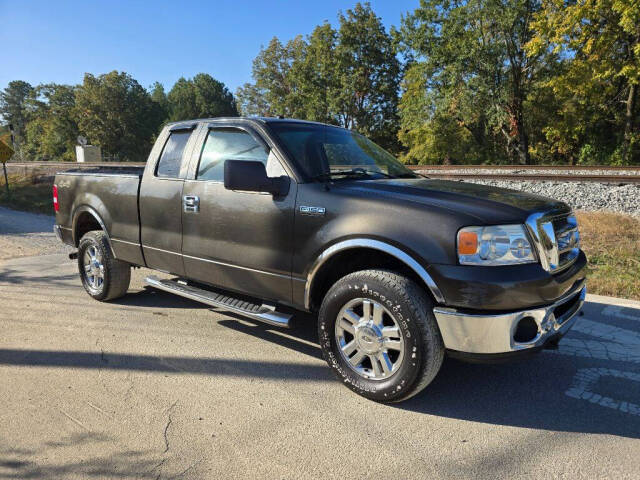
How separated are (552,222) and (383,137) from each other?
1474 inches

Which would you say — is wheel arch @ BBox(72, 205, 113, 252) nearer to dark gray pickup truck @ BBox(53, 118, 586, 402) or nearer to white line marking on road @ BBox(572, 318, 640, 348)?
dark gray pickup truck @ BBox(53, 118, 586, 402)

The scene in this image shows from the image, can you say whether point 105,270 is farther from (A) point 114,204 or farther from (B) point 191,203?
(B) point 191,203

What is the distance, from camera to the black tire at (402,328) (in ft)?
8.73

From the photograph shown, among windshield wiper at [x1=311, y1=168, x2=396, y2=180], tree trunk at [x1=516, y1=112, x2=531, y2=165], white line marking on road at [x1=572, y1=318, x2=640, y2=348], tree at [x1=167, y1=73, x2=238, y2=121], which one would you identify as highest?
tree at [x1=167, y1=73, x2=238, y2=121]

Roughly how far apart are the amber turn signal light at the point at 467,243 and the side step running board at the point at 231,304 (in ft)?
4.47

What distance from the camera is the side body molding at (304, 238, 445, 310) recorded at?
8.71 ft

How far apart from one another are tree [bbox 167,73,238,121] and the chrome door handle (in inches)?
3227

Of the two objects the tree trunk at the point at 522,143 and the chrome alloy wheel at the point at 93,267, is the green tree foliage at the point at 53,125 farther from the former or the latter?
the chrome alloy wheel at the point at 93,267

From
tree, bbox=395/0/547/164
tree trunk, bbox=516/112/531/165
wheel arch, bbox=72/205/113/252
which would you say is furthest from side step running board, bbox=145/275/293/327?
tree trunk, bbox=516/112/531/165

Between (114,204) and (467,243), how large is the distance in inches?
142

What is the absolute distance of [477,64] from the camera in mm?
25984

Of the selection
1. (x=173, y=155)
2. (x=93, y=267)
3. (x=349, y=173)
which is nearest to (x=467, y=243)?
(x=349, y=173)

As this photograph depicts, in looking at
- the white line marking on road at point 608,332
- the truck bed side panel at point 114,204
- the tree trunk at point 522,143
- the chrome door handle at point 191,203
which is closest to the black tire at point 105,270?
the truck bed side panel at point 114,204

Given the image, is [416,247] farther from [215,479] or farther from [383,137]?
[383,137]
